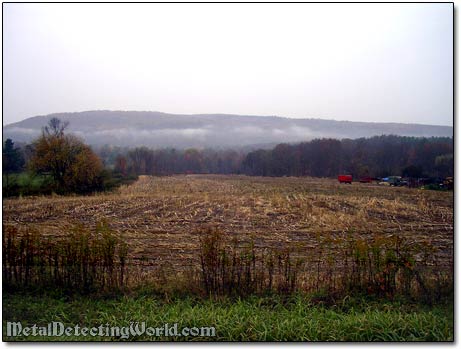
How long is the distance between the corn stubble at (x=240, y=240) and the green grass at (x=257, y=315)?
166 mm

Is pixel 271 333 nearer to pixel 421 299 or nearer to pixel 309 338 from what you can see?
pixel 309 338

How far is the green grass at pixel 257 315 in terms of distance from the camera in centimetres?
430

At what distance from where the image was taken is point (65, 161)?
5.17 metres

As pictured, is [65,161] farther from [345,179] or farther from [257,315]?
[345,179]

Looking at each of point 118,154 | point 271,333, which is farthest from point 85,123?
point 271,333

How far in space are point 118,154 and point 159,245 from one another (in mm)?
1229

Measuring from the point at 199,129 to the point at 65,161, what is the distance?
1.71 m

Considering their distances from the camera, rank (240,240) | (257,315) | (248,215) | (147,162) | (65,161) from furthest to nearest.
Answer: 1. (147,162)
2. (65,161)
3. (248,215)
4. (240,240)
5. (257,315)

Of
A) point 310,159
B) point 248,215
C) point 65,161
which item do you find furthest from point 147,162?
point 310,159

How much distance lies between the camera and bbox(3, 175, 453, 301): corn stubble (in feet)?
15.7

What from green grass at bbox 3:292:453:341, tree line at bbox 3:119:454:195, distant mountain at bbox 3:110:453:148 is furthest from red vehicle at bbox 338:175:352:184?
green grass at bbox 3:292:453:341

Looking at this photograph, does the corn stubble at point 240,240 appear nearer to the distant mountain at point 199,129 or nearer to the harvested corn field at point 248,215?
the harvested corn field at point 248,215

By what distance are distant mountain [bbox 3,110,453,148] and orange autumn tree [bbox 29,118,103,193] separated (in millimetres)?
116

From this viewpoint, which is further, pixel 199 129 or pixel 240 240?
pixel 199 129
